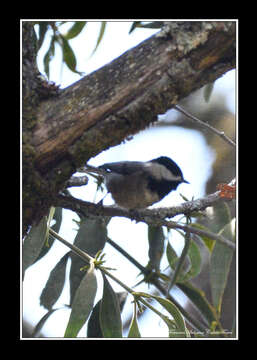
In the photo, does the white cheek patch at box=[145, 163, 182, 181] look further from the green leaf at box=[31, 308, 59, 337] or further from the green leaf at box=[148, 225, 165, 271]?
the green leaf at box=[31, 308, 59, 337]

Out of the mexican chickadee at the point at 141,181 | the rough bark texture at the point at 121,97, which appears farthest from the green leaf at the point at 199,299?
the rough bark texture at the point at 121,97

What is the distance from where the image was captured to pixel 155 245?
1.87 m

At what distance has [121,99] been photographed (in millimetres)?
1346

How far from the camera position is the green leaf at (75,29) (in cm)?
156

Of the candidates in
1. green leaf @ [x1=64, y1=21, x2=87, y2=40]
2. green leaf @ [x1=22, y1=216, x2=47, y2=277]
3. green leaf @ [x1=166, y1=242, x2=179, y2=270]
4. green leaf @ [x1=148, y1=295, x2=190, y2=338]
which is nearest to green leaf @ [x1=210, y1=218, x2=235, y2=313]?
green leaf @ [x1=148, y1=295, x2=190, y2=338]

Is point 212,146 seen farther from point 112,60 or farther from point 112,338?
point 112,338

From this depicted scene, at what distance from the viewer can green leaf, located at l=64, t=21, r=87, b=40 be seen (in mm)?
1556

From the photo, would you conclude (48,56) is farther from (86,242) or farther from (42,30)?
(86,242)

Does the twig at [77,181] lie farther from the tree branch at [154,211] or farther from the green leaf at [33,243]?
the green leaf at [33,243]

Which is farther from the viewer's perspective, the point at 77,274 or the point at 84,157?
the point at 77,274

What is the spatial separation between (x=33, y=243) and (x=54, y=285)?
0.92ft

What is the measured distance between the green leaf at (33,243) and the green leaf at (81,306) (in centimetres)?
19
